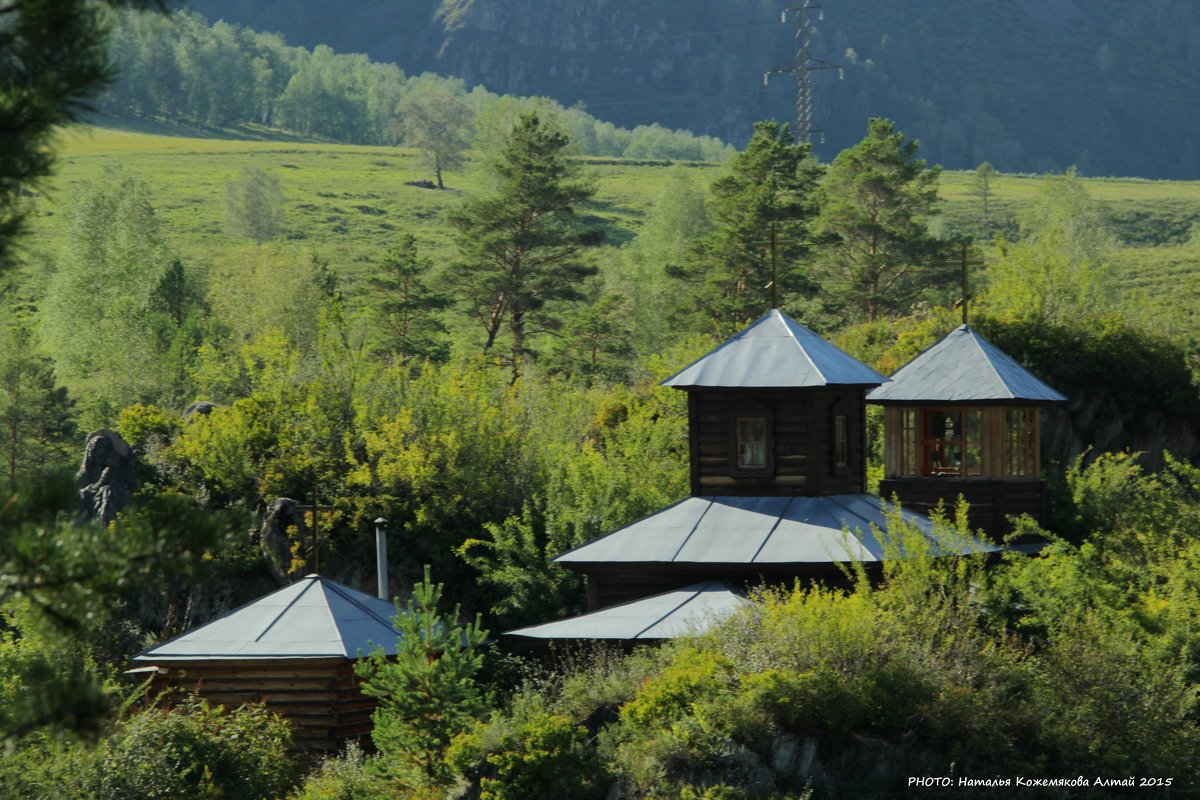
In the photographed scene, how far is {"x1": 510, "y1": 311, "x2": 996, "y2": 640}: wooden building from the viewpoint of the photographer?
2442cm

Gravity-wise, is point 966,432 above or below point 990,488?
above

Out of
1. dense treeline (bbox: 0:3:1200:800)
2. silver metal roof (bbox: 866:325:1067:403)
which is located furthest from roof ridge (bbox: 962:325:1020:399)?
dense treeline (bbox: 0:3:1200:800)

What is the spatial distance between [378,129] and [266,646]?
154 metres

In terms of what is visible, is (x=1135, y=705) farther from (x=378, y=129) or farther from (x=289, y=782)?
(x=378, y=129)

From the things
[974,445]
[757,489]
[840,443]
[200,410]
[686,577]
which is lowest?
[686,577]

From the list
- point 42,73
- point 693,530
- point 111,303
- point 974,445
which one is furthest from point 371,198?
point 42,73

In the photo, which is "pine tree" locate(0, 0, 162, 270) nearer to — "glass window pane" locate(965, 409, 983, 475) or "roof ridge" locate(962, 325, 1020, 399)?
"roof ridge" locate(962, 325, 1020, 399)

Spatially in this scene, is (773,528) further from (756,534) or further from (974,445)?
(974,445)

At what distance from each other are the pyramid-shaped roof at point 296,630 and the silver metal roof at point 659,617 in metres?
2.60

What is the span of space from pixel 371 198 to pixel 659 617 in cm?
10103

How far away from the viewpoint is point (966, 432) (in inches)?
1133

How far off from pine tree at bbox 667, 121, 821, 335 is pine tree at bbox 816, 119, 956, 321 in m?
2.07

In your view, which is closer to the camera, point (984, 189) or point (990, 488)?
point (990, 488)

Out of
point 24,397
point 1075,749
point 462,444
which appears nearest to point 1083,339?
point 462,444
